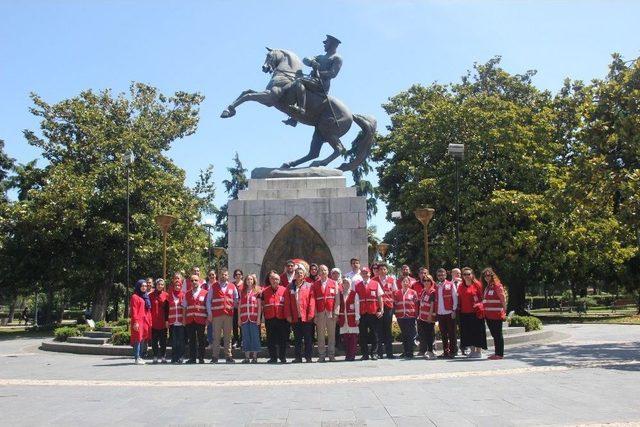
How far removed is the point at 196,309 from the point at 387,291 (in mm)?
3850

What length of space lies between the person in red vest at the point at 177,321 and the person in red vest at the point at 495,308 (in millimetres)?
5966

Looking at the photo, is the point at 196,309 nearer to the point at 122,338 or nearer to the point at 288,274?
the point at 288,274

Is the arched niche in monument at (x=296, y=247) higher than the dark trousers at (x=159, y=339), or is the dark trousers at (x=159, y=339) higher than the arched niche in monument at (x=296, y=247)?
the arched niche in monument at (x=296, y=247)

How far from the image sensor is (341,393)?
793cm

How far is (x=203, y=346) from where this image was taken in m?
12.6

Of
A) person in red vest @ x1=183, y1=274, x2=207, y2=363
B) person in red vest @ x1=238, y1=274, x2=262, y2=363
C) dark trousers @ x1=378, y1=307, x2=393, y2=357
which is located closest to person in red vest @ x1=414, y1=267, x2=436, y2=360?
dark trousers @ x1=378, y1=307, x2=393, y2=357

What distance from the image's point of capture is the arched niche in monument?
1645 centimetres

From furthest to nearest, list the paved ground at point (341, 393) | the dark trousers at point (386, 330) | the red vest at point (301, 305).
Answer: the dark trousers at point (386, 330), the red vest at point (301, 305), the paved ground at point (341, 393)

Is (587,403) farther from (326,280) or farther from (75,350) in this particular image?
(75,350)

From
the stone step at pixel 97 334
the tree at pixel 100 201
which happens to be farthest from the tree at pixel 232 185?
the stone step at pixel 97 334

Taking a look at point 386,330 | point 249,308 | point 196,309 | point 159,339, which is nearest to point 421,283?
point 386,330

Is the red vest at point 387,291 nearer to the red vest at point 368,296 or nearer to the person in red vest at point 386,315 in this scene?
the person in red vest at point 386,315

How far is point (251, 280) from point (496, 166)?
21.4 m

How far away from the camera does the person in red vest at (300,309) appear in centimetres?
1209
